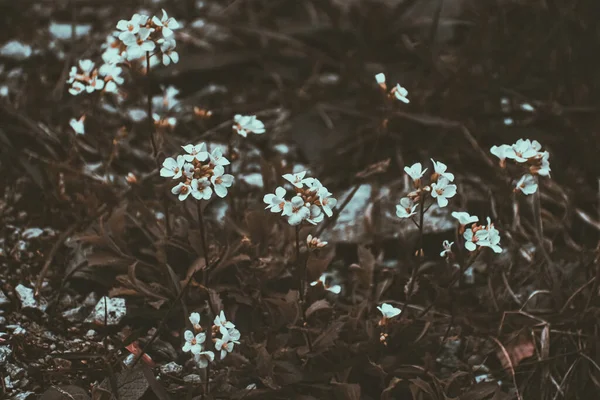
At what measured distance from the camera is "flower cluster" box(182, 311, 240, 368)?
5.23 ft

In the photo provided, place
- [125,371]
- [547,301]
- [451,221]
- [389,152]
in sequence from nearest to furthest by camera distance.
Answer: [125,371]
[547,301]
[451,221]
[389,152]

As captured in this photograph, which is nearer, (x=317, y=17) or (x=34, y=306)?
(x=34, y=306)

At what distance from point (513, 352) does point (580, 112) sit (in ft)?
3.27

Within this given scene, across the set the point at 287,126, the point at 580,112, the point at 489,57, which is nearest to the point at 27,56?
the point at 287,126

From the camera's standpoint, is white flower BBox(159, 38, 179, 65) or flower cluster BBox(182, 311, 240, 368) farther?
white flower BBox(159, 38, 179, 65)

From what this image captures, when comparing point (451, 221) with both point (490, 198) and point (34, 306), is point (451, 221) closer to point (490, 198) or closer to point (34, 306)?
point (490, 198)

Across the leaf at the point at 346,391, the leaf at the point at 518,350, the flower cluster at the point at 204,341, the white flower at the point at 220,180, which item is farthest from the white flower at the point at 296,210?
the leaf at the point at 518,350

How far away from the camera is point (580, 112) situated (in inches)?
105

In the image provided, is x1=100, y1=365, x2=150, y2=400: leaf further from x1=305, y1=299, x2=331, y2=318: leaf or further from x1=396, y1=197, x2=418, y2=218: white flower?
x1=396, y1=197, x2=418, y2=218: white flower

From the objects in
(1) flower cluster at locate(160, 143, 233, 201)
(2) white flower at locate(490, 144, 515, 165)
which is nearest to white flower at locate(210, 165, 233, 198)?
(1) flower cluster at locate(160, 143, 233, 201)

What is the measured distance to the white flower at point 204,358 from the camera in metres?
1.59

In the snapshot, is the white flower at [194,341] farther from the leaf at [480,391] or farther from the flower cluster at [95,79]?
the flower cluster at [95,79]

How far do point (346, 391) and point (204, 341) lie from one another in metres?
0.34

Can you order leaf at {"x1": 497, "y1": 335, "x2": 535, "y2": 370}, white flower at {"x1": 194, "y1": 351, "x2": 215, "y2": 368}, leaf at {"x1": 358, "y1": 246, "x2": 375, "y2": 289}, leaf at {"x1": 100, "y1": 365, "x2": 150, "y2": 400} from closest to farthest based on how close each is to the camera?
1. white flower at {"x1": 194, "y1": 351, "x2": 215, "y2": 368}
2. leaf at {"x1": 100, "y1": 365, "x2": 150, "y2": 400}
3. leaf at {"x1": 497, "y1": 335, "x2": 535, "y2": 370}
4. leaf at {"x1": 358, "y1": 246, "x2": 375, "y2": 289}
